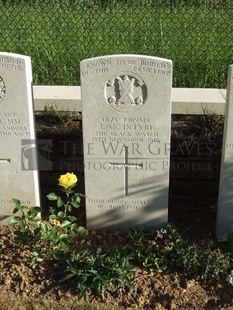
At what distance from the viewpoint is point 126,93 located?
3.33 meters

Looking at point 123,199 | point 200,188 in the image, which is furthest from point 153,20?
point 123,199

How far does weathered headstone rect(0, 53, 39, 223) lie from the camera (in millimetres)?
3355

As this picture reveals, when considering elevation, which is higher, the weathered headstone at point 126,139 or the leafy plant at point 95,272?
the weathered headstone at point 126,139

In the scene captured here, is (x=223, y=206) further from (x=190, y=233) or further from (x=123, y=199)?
(x=123, y=199)

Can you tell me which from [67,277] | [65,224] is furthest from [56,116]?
[67,277]

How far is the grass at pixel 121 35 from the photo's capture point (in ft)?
17.2

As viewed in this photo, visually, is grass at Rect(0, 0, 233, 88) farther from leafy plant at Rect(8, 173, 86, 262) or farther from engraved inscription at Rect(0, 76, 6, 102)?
leafy plant at Rect(8, 173, 86, 262)

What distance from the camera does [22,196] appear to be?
12.6 ft

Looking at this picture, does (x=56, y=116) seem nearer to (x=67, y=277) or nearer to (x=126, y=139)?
(x=126, y=139)

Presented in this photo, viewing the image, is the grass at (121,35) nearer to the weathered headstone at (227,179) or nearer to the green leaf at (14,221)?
the weathered headstone at (227,179)

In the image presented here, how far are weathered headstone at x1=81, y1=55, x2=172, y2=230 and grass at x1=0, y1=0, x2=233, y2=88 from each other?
1.75 metres

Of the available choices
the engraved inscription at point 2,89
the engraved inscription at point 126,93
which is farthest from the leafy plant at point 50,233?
the engraved inscription at point 2,89

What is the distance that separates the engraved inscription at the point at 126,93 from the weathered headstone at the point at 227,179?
643 millimetres

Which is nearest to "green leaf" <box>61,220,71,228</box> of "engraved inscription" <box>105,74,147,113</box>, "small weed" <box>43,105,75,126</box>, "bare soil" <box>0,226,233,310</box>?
"bare soil" <box>0,226,233,310</box>
